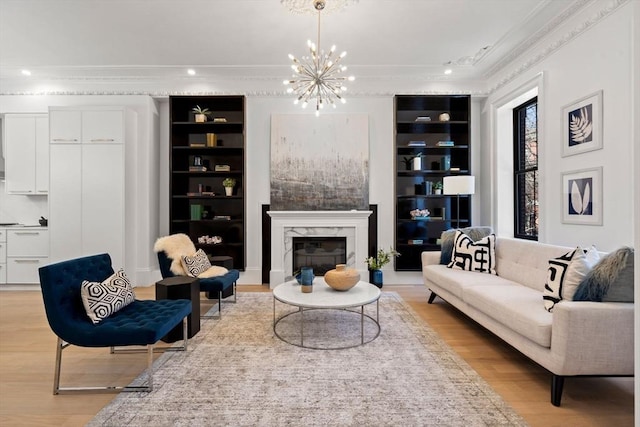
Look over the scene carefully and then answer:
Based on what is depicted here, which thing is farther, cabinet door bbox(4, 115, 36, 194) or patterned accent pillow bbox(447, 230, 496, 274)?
cabinet door bbox(4, 115, 36, 194)

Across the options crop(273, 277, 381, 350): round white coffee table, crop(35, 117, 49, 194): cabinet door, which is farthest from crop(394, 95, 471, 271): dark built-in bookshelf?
crop(35, 117, 49, 194): cabinet door

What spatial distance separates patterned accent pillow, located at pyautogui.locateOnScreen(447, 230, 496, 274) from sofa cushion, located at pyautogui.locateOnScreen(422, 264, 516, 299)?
0.30ft

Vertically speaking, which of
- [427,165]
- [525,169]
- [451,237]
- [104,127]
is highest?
[104,127]

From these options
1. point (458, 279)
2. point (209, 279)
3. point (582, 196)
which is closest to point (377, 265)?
point (458, 279)

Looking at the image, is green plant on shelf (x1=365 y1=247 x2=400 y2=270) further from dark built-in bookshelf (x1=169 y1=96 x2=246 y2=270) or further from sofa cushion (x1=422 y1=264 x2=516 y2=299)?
dark built-in bookshelf (x1=169 y1=96 x2=246 y2=270)

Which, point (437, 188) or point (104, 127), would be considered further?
point (437, 188)

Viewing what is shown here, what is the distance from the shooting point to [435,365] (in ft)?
7.54

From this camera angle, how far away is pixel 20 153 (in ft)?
15.5

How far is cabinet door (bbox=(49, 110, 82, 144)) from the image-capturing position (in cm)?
444

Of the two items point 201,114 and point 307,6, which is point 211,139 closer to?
point 201,114

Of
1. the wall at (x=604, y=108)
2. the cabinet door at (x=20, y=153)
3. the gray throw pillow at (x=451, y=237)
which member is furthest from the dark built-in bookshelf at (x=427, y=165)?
the cabinet door at (x=20, y=153)

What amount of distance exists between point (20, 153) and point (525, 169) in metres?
7.40

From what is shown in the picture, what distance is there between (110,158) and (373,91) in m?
4.00

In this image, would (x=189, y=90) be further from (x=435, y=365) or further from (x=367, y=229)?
(x=435, y=365)
